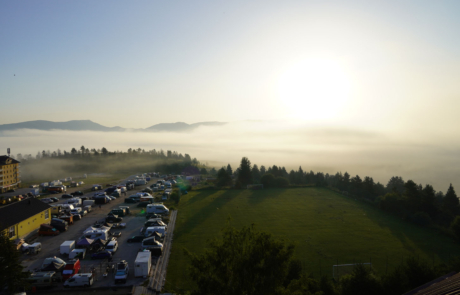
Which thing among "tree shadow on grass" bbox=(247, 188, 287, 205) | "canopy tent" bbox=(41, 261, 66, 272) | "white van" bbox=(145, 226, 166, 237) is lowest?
"tree shadow on grass" bbox=(247, 188, 287, 205)

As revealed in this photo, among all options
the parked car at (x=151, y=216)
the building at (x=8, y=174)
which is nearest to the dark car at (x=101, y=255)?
the parked car at (x=151, y=216)

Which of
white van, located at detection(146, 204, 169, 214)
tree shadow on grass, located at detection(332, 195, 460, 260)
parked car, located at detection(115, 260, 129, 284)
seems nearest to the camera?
parked car, located at detection(115, 260, 129, 284)

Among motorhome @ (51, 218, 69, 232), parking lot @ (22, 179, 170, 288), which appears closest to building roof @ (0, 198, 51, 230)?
motorhome @ (51, 218, 69, 232)

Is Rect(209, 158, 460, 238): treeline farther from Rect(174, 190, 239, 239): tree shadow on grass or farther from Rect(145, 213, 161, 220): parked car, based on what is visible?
Rect(145, 213, 161, 220): parked car

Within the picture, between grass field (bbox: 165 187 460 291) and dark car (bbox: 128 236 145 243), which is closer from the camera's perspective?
grass field (bbox: 165 187 460 291)

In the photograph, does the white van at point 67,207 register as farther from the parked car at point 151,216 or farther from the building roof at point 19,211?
the parked car at point 151,216

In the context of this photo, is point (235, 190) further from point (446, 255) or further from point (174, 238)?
point (446, 255)

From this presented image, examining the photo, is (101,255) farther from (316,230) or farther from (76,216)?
(316,230)
